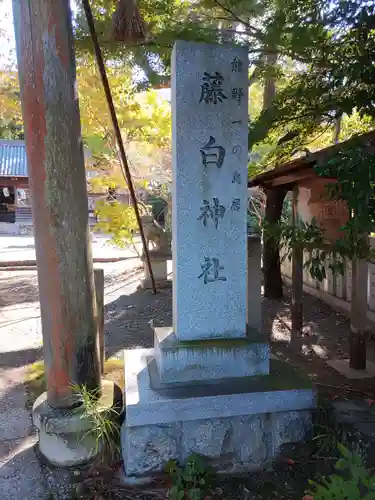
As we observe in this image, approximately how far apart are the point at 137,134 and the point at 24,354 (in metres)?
4.95

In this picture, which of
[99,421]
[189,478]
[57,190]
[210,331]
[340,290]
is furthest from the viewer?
[340,290]

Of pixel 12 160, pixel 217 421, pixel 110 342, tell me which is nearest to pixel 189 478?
pixel 217 421

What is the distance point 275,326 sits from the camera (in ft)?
22.5

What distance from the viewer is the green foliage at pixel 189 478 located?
259cm

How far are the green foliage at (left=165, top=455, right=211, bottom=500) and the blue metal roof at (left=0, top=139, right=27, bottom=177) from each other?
20.8m

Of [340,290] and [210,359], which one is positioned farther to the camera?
[340,290]

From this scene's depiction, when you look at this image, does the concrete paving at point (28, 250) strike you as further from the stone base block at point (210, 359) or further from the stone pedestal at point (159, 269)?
the stone base block at point (210, 359)

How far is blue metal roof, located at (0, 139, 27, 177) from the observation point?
21636mm

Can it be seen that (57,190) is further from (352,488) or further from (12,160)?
(12,160)

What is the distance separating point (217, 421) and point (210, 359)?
0.42 meters

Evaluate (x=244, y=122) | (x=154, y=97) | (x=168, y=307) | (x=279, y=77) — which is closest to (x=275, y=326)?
(x=168, y=307)

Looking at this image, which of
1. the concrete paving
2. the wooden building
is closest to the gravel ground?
the concrete paving

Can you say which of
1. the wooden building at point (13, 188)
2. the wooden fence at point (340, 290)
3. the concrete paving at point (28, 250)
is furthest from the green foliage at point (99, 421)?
the wooden building at point (13, 188)

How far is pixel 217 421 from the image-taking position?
2.91m
